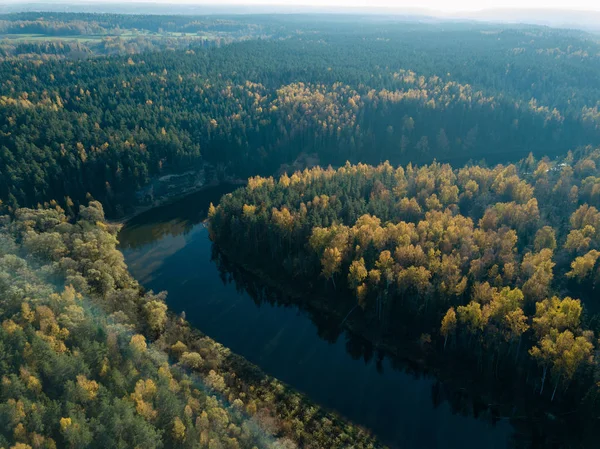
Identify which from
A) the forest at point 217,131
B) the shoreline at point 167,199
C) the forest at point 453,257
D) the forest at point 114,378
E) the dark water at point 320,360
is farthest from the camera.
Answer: the forest at point 217,131

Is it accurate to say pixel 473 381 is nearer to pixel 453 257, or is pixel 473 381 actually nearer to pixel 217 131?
pixel 453 257

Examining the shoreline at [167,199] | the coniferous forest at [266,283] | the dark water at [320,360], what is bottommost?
the shoreline at [167,199]

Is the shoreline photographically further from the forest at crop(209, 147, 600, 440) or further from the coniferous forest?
the forest at crop(209, 147, 600, 440)

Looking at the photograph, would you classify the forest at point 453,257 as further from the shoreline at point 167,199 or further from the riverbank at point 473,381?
the shoreline at point 167,199

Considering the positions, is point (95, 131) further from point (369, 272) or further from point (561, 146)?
point (561, 146)

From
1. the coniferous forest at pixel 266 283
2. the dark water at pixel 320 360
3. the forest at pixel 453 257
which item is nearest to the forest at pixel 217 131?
the coniferous forest at pixel 266 283

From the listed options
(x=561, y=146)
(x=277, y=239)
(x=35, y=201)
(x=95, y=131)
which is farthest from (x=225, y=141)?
(x=561, y=146)

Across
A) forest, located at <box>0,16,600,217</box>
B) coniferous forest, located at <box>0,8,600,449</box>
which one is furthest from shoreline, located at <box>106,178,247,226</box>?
forest, located at <box>0,16,600,217</box>

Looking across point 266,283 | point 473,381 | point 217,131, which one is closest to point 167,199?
point 217,131
